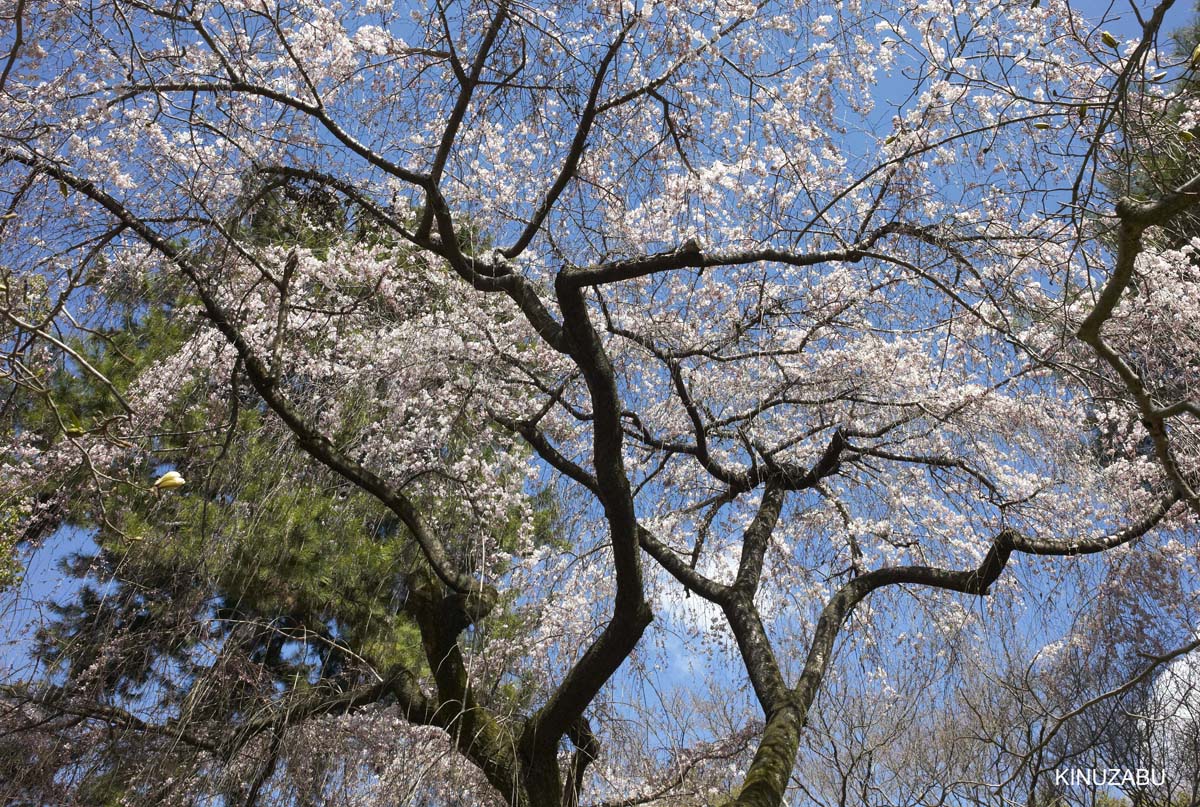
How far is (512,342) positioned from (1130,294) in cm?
297

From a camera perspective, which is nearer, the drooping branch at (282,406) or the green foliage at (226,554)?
the drooping branch at (282,406)

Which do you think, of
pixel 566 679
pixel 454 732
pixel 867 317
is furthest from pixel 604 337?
pixel 454 732

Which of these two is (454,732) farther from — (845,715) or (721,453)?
(845,715)

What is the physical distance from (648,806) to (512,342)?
244 cm

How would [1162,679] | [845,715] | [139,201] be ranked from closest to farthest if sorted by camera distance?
[139,201] → [845,715] → [1162,679]

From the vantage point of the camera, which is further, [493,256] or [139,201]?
[493,256]

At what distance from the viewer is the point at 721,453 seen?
4906 millimetres

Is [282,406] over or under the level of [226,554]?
over

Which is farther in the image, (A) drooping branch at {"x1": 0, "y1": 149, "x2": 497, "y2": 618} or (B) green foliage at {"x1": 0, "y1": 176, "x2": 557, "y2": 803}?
(B) green foliage at {"x1": 0, "y1": 176, "x2": 557, "y2": 803}

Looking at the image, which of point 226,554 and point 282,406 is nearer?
point 226,554

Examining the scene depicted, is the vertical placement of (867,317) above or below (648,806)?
above

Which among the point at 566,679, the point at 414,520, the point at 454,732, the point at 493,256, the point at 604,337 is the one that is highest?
the point at 604,337

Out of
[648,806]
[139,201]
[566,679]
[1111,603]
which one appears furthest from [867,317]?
[139,201]

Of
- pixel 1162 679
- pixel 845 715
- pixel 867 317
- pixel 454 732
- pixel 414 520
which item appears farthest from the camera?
pixel 1162 679
